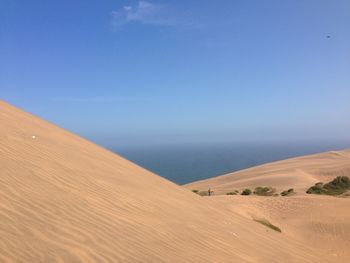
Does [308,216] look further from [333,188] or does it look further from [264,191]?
[264,191]

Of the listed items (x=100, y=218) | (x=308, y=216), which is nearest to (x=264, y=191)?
(x=308, y=216)

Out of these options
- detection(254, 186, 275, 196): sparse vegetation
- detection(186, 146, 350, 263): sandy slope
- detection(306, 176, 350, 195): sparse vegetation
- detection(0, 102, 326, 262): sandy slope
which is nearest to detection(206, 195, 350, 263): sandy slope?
detection(186, 146, 350, 263): sandy slope

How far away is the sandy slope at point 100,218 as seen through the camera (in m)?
4.25

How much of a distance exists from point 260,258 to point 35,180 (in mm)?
3293

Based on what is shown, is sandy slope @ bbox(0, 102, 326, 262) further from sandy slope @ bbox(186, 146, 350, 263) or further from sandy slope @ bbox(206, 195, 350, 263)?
sandy slope @ bbox(206, 195, 350, 263)

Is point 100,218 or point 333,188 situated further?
point 333,188

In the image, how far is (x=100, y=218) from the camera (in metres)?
5.14

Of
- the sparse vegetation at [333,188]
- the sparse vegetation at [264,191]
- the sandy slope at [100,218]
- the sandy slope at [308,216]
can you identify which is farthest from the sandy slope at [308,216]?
the sparse vegetation at [264,191]

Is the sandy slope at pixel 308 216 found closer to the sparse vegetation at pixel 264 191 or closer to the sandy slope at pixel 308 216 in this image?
the sandy slope at pixel 308 216

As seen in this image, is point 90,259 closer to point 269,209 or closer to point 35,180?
point 35,180

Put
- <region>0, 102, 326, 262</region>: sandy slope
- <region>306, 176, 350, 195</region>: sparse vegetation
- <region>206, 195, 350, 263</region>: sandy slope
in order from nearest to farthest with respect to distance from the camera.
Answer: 1. <region>0, 102, 326, 262</region>: sandy slope
2. <region>206, 195, 350, 263</region>: sandy slope
3. <region>306, 176, 350, 195</region>: sparse vegetation

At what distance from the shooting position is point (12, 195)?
5.11m

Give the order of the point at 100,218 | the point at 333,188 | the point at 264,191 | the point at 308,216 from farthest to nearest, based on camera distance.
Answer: the point at 264,191
the point at 333,188
the point at 308,216
the point at 100,218

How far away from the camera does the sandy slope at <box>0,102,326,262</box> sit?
167 inches
